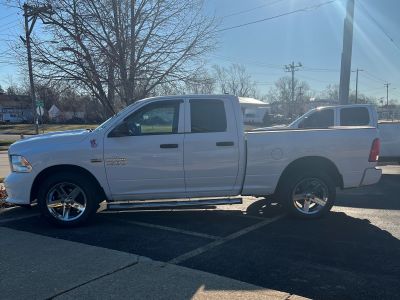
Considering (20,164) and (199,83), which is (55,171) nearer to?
(20,164)

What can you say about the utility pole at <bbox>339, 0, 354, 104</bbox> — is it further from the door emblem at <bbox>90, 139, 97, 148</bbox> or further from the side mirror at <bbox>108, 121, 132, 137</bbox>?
the door emblem at <bbox>90, 139, 97, 148</bbox>

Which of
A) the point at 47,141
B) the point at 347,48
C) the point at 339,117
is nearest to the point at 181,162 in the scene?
the point at 47,141

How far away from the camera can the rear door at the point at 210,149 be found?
22.1ft

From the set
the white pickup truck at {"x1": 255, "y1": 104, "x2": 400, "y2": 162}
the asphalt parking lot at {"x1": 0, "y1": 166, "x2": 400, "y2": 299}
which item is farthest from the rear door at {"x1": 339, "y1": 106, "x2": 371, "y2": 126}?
the asphalt parking lot at {"x1": 0, "y1": 166, "x2": 400, "y2": 299}

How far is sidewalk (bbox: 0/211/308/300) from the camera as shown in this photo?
4.12m

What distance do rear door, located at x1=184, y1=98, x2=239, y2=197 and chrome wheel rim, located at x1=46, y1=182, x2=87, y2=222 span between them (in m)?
1.64

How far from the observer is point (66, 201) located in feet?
22.1

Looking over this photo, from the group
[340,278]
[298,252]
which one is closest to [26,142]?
[298,252]

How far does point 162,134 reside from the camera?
6.77m

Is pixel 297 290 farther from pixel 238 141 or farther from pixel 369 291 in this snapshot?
pixel 238 141

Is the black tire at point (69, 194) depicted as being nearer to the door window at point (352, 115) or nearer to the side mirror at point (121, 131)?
the side mirror at point (121, 131)

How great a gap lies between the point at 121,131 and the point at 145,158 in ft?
1.77

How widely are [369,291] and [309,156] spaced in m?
3.09

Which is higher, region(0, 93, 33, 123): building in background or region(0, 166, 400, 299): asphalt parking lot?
region(0, 93, 33, 123): building in background
